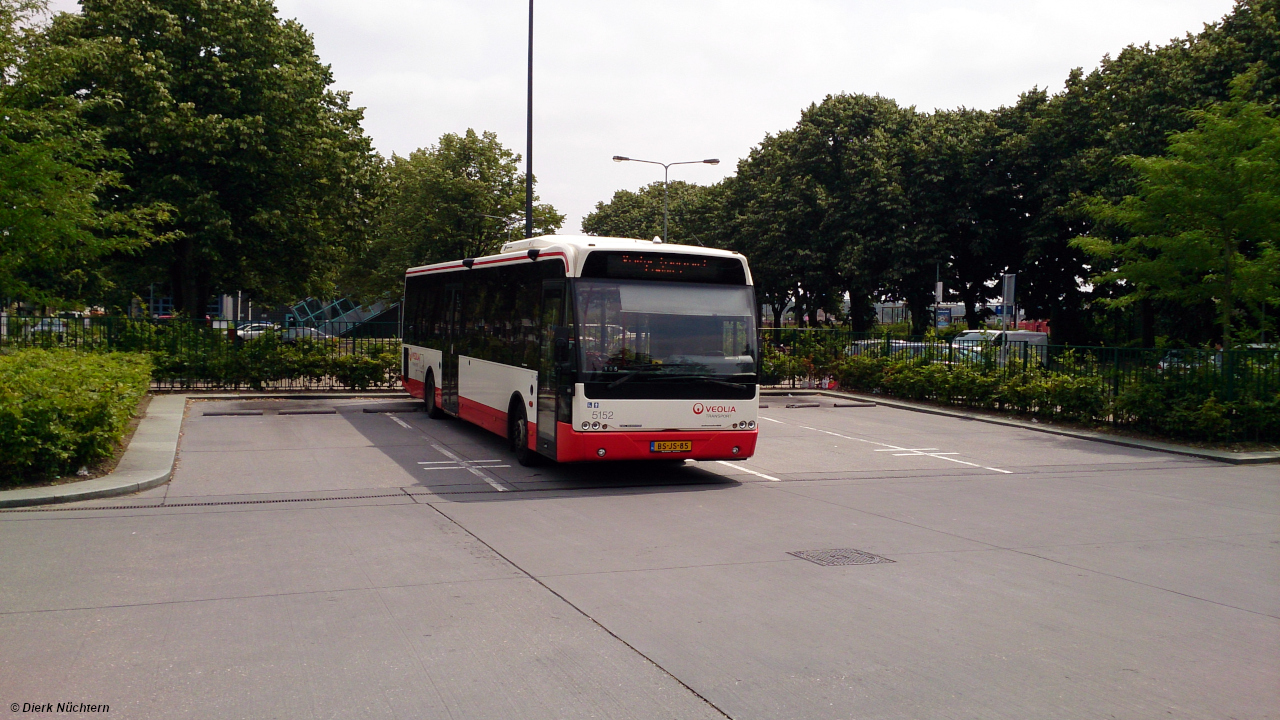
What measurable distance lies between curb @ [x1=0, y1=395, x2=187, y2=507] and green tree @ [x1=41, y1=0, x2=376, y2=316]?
1123 centimetres

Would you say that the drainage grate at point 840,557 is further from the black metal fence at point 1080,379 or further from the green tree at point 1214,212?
the green tree at point 1214,212

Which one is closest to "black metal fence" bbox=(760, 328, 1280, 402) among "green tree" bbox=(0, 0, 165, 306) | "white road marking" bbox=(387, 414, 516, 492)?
"white road marking" bbox=(387, 414, 516, 492)

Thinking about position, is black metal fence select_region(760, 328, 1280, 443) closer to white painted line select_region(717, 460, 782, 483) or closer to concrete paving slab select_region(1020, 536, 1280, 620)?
white painted line select_region(717, 460, 782, 483)

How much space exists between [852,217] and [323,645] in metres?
43.0

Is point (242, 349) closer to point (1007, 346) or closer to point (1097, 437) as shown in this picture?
point (1007, 346)

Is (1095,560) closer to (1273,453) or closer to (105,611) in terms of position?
(105,611)

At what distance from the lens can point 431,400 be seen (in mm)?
20219

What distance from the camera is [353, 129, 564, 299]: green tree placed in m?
57.0

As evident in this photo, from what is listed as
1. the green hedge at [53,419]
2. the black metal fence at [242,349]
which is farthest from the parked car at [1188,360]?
the black metal fence at [242,349]

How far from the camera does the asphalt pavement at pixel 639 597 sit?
5000mm

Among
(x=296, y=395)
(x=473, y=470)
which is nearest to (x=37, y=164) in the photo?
(x=473, y=470)

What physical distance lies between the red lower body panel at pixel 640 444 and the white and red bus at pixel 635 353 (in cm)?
1

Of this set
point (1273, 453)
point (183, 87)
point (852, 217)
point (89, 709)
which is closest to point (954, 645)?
point (89, 709)

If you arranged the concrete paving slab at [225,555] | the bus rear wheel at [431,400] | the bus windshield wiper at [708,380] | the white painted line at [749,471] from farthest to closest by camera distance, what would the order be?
the bus rear wheel at [431,400]
the white painted line at [749,471]
the bus windshield wiper at [708,380]
the concrete paving slab at [225,555]
